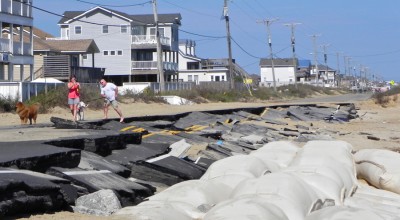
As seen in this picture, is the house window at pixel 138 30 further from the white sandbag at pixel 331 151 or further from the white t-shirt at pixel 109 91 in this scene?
the white sandbag at pixel 331 151

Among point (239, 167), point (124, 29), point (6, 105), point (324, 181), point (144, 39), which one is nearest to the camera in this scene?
point (324, 181)

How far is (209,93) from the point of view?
5562cm

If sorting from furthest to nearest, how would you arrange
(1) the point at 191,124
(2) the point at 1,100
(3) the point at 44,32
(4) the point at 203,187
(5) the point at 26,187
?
1. (3) the point at 44,32
2. (2) the point at 1,100
3. (1) the point at 191,124
4. (4) the point at 203,187
5. (5) the point at 26,187

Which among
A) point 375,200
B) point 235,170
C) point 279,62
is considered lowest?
point 375,200

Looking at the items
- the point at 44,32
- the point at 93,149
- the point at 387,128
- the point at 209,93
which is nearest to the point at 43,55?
the point at 209,93

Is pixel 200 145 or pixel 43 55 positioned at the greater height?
pixel 43 55

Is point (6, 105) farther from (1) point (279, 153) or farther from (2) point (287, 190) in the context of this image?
(2) point (287, 190)

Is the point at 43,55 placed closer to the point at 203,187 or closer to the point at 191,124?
the point at 191,124

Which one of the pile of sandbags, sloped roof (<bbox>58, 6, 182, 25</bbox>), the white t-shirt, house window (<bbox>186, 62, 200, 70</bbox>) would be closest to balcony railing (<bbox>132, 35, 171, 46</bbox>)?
sloped roof (<bbox>58, 6, 182, 25</bbox>)

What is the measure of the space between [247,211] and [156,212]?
117cm

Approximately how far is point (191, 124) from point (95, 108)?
Answer: 27.5 feet

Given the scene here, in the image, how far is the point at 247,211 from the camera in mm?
7805

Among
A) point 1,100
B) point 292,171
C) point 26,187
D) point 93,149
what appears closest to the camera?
point 26,187

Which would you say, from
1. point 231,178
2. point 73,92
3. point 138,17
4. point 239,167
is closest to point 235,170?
point 239,167
